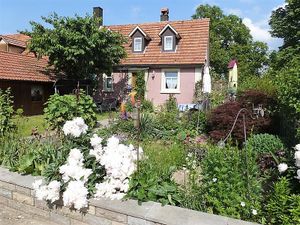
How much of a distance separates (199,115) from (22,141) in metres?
6.02

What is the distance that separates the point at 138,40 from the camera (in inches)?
834

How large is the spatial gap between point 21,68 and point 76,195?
15979mm

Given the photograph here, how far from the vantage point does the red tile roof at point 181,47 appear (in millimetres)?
19469

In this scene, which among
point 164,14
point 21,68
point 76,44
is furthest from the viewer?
point 164,14

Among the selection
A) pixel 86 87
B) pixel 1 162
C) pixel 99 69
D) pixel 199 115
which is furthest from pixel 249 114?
pixel 86 87

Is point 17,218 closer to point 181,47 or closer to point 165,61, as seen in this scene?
point 165,61

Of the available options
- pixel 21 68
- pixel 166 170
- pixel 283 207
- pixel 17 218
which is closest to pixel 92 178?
pixel 166 170

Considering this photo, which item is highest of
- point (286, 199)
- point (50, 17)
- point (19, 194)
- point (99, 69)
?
point (50, 17)

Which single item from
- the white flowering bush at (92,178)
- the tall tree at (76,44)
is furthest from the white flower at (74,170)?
the tall tree at (76,44)

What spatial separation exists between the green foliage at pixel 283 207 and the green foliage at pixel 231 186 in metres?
0.14

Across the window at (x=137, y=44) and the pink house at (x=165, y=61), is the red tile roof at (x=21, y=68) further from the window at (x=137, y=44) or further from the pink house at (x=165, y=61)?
the window at (x=137, y=44)

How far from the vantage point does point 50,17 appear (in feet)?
54.9

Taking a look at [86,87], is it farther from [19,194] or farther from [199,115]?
[19,194]

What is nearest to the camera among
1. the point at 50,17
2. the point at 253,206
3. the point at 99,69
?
the point at 253,206
